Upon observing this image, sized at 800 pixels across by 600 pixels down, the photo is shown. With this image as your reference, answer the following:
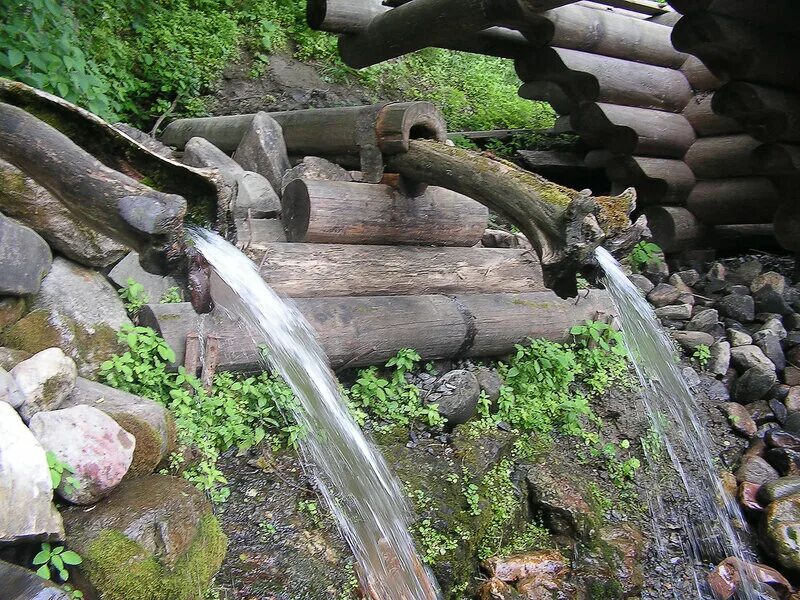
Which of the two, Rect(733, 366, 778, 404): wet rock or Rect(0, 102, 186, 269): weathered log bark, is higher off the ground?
Rect(0, 102, 186, 269): weathered log bark

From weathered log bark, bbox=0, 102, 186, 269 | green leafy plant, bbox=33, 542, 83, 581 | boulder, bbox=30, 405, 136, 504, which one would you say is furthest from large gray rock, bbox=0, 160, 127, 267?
green leafy plant, bbox=33, 542, 83, 581

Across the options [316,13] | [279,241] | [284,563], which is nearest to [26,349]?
[284,563]

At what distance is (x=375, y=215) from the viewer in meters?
5.55

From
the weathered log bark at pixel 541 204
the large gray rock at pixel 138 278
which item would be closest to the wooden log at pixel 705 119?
the weathered log bark at pixel 541 204

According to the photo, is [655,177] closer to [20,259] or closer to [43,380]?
[20,259]

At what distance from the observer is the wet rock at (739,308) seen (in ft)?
22.5

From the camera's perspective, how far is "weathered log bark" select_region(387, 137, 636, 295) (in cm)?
407

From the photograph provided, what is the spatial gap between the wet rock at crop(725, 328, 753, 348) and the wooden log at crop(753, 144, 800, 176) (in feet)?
4.77

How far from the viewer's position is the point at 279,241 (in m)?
5.42

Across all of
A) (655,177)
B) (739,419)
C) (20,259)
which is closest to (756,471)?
(739,419)

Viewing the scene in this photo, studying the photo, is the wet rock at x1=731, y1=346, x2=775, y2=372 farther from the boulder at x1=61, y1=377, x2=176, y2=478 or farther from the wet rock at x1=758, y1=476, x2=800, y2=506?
the boulder at x1=61, y1=377, x2=176, y2=478

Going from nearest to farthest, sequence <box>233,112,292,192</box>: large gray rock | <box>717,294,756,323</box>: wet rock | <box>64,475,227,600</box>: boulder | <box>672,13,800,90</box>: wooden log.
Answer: <box>64,475,227,600</box>: boulder < <box>672,13,800,90</box>: wooden log < <box>233,112,292,192</box>: large gray rock < <box>717,294,756,323</box>: wet rock

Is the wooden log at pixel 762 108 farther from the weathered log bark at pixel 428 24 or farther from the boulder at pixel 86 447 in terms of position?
the boulder at pixel 86 447

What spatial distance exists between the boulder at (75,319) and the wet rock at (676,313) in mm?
4792
